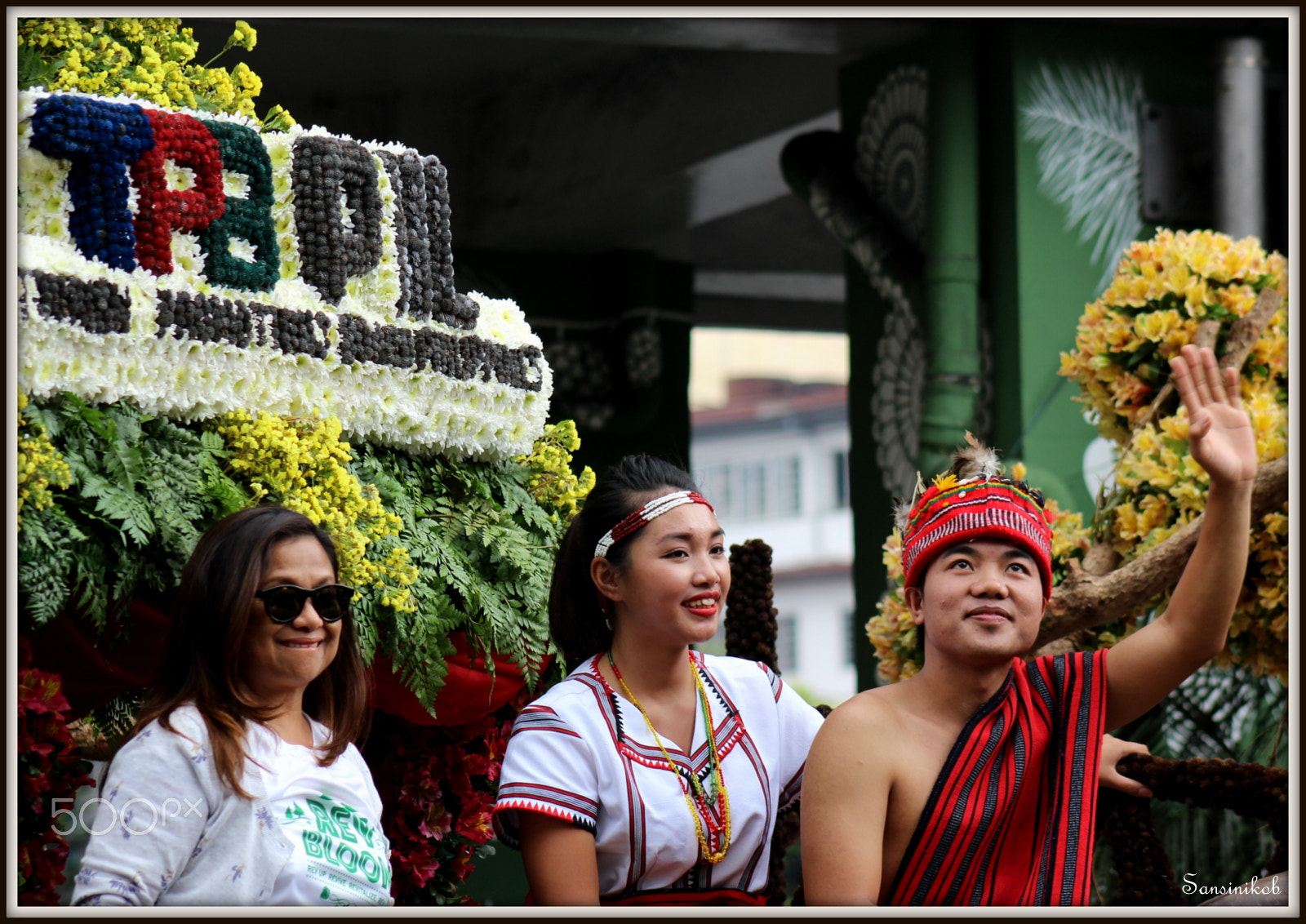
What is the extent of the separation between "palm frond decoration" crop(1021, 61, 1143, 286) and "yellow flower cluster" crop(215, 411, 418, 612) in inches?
150

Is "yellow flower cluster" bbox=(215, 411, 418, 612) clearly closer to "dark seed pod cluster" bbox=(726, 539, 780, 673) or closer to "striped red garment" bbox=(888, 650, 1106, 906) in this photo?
"dark seed pod cluster" bbox=(726, 539, 780, 673)

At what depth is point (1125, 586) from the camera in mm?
3432

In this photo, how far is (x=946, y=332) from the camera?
18.3 feet

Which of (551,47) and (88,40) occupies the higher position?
(551,47)

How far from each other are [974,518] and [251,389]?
126 cm

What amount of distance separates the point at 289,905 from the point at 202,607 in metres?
0.46

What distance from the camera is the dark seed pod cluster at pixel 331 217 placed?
8.81 ft

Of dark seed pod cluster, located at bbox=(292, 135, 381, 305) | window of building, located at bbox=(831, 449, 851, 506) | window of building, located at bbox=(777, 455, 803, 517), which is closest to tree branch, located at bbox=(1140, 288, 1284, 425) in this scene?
dark seed pod cluster, located at bbox=(292, 135, 381, 305)

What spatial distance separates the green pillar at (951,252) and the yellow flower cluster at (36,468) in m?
3.84

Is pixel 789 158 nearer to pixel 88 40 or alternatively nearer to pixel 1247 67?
pixel 1247 67

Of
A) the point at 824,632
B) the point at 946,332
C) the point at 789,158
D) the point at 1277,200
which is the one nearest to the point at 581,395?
the point at 789,158

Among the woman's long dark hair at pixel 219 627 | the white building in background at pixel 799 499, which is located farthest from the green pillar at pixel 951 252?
the white building in background at pixel 799 499

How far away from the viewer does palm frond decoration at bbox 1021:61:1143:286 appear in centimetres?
566

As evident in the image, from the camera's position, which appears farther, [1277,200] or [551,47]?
[551,47]
